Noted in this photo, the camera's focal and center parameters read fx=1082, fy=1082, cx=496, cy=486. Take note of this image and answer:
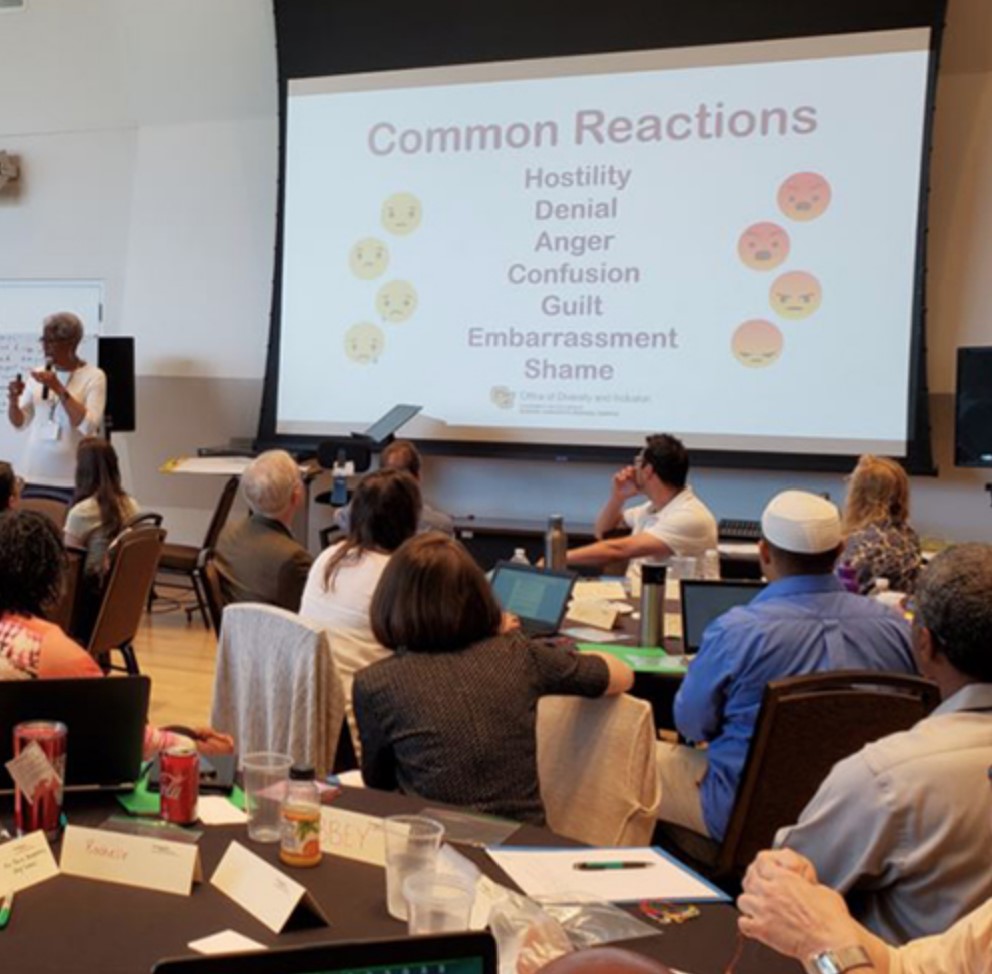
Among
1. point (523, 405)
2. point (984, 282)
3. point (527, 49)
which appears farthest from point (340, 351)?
point (984, 282)

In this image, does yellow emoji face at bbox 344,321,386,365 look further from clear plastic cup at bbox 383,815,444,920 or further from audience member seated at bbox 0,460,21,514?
clear plastic cup at bbox 383,815,444,920

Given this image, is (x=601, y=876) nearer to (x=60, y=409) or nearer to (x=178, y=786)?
(x=178, y=786)

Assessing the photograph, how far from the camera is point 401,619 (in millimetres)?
2117

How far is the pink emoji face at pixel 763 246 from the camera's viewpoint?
18.8 feet

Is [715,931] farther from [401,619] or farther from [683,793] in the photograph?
[683,793]

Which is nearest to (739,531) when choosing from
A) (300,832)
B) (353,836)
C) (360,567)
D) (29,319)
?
(360,567)

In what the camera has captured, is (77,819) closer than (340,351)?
Yes

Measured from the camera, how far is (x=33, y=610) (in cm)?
219

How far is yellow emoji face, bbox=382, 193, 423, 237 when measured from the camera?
21.1 ft

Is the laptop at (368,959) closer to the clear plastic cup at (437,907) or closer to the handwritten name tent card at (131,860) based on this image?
the clear plastic cup at (437,907)

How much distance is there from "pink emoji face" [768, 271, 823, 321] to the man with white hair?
121 inches

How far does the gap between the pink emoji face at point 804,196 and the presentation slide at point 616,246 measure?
0.01 metres

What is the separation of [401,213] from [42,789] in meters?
5.30

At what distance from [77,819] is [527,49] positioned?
17.8 ft
